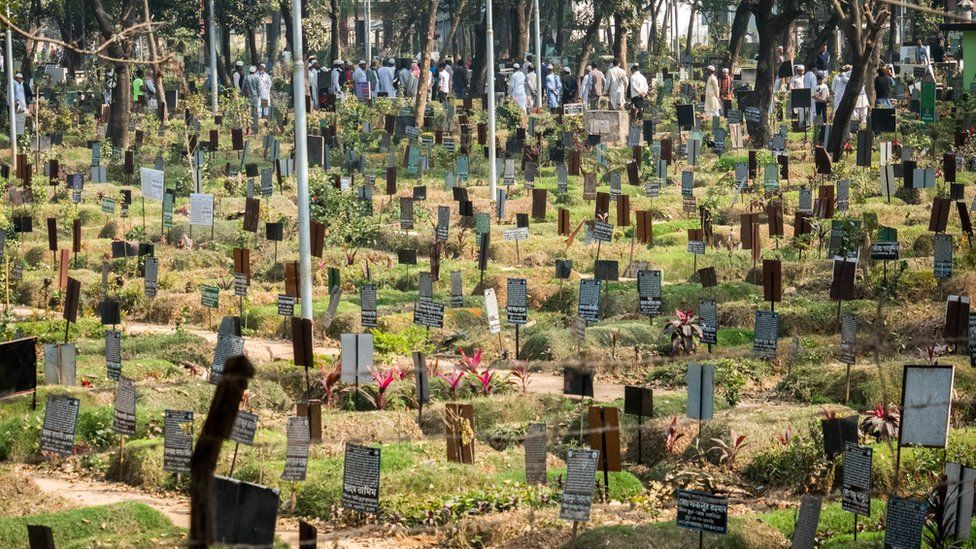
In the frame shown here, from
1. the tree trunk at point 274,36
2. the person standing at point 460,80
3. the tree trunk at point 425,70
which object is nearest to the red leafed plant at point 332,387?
the tree trunk at point 425,70

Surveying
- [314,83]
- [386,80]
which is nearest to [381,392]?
[314,83]

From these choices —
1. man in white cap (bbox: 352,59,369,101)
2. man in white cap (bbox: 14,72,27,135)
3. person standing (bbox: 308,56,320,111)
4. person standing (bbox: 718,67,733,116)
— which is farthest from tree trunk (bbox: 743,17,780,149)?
man in white cap (bbox: 14,72,27,135)

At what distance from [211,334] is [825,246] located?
25.2 ft

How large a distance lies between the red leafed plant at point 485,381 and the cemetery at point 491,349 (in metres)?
0.07

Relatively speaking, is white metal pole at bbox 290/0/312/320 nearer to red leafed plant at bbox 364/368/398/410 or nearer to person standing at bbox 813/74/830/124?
red leafed plant at bbox 364/368/398/410

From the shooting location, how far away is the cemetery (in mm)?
10070

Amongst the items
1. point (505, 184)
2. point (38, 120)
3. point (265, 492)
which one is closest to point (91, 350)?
point (265, 492)

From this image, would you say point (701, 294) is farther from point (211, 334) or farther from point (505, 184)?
point (505, 184)

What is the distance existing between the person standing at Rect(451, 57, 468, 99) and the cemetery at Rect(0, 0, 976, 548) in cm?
1385

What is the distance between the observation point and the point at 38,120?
33.5 meters

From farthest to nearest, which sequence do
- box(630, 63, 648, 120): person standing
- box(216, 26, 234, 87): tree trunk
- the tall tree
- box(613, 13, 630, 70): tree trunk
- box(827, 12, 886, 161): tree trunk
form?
1. box(216, 26, 234, 87): tree trunk
2. box(613, 13, 630, 70): tree trunk
3. box(630, 63, 648, 120): person standing
4. the tall tree
5. box(827, 12, 886, 161): tree trunk

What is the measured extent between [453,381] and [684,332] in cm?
236

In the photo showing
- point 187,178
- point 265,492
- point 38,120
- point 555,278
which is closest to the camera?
point 265,492

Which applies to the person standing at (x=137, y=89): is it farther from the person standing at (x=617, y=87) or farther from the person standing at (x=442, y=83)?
the person standing at (x=617, y=87)
